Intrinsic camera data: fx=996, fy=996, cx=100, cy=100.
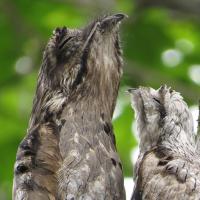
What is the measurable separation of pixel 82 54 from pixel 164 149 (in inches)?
36.0

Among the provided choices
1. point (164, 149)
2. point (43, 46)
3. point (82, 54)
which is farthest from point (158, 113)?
point (43, 46)

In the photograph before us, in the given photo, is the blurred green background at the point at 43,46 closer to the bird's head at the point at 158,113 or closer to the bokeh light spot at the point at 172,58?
the bokeh light spot at the point at 172,58

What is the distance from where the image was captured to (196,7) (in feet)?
29.5

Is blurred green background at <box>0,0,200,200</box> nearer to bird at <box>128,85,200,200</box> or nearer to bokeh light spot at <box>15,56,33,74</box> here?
bokeh light spot at <box>15,56,33,74</box>

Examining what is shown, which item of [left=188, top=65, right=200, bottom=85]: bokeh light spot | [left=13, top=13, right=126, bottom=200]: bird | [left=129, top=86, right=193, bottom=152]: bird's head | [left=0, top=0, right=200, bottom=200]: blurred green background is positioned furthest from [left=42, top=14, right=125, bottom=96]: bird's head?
[left=188, top=65, right=200, bottom=85]: bokeh light spot

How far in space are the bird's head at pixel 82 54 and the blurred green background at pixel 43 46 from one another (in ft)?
9.79

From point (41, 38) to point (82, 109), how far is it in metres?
3.90

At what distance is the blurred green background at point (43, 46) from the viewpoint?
9.91 metres

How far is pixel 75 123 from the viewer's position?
20.3 ft

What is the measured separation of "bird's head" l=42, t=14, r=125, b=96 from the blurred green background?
2.98 m

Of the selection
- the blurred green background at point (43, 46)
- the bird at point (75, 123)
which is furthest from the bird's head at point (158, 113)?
the blurred green background at point (43, 46)

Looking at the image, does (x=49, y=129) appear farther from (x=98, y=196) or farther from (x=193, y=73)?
(x=193, y=73)

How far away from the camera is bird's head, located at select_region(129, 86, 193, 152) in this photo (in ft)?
20.5

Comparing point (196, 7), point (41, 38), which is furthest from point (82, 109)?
point (41, 38)
